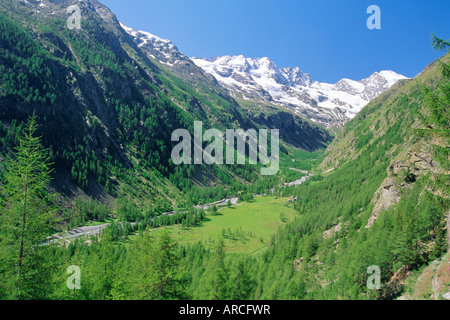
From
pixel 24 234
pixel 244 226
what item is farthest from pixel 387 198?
pixel 244 226

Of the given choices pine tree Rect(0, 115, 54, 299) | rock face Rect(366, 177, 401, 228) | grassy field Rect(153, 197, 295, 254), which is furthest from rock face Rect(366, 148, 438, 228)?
pine tree Rect(0, 115, 54, 299)

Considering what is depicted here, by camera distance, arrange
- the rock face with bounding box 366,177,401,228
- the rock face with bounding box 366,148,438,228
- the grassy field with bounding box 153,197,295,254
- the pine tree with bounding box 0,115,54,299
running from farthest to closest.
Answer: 1. the grassy field with bounding box 153,197,295,254
2. the rock face with bounding box 366,177,401,228
3. the rock face with bounding box 366,148,438,228
4. the pine tree with bounding box 0,115,54,299

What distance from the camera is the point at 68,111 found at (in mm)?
164500

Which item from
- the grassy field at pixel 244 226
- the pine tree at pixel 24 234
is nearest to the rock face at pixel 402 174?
the grassy field at pixel 244 226

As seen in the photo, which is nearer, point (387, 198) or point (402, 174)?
point (402, 174)

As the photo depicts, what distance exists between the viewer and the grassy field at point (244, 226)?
354 feet

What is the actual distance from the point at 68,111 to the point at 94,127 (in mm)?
19155

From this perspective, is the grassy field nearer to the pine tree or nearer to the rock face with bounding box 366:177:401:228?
the rock face with bounding box 366:177:401:228

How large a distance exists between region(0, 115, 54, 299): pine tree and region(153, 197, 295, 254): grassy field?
250 ft

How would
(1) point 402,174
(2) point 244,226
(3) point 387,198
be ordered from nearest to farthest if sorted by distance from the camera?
(1) point 402,174, (3) point 387,198, (2) point 244,226

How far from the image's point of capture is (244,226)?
132 metres

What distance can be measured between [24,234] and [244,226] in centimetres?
12194

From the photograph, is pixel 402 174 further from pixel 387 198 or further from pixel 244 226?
pixel 244 226

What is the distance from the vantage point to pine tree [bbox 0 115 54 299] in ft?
54.0
